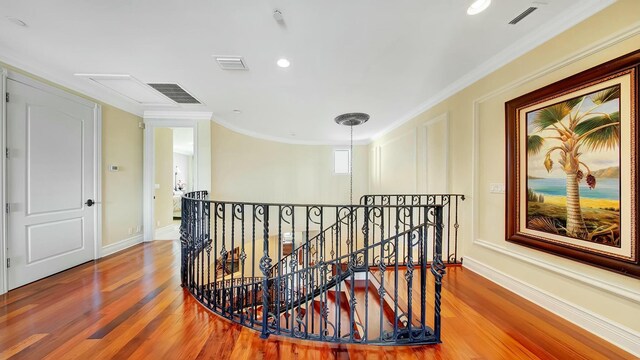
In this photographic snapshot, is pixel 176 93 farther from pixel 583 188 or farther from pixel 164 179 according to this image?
pixel 583 188

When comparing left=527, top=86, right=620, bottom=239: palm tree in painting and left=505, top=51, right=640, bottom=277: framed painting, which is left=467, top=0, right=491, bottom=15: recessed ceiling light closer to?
left=505, top=51, right=640, bottom=277: framed painting

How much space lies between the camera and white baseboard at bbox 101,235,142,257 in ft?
12.0

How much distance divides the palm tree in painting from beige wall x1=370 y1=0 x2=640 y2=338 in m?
0.28

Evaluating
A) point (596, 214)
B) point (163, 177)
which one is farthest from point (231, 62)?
point (163, 177)

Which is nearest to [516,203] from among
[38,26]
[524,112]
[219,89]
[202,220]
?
[524,112]

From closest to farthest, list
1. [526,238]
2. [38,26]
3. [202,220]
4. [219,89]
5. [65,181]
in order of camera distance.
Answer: [38,26] → [526,238] → [202,220] → [65,181] → [219,89]

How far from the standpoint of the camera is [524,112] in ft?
7.62

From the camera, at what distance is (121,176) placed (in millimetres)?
3984

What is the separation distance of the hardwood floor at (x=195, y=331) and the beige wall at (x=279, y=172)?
2.94 m

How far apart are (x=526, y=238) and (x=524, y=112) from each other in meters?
1.29

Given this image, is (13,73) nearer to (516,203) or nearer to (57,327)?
(57,327)

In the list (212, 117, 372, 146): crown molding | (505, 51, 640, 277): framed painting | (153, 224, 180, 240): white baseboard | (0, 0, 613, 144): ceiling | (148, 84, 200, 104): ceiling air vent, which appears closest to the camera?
(505, 51, 640, 277): framed painting

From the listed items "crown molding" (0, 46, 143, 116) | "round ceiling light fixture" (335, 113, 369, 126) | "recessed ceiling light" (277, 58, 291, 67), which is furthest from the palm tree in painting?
"crown molding" (0, 46, 143, 116)

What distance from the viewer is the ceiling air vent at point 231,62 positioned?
8.34 ft
